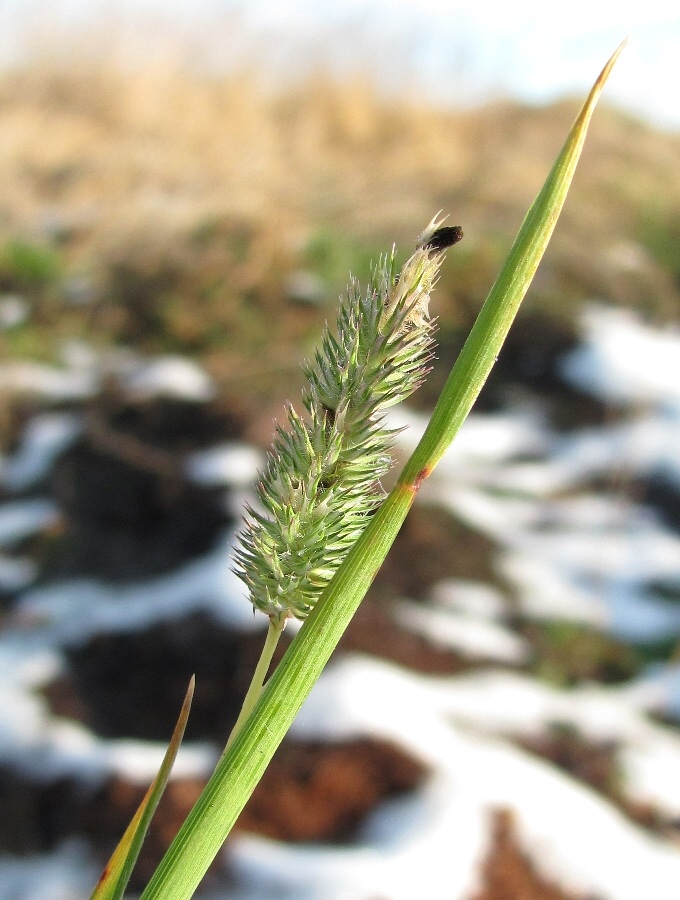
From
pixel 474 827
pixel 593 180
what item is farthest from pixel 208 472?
pixel 593 180

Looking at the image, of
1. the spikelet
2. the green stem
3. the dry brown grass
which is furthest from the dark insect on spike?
Answer: the dry brown grass

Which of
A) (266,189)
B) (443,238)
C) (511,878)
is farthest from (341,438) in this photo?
(266,189)

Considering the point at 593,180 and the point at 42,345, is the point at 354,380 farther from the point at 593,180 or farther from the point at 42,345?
the point at 593,180

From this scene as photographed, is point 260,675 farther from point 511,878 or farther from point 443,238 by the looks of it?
point 511,878

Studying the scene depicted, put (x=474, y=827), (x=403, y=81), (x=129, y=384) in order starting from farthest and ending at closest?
1. (x=403, y=81)
2. (x=129, y=384)
3. (x=474, y=827)

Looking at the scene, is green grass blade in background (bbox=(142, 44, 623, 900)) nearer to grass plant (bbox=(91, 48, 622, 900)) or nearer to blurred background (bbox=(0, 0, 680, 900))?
grass plant (bbox=(91, 48, 622, 900))

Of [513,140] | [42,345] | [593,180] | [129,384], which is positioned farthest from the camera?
[513,140]
